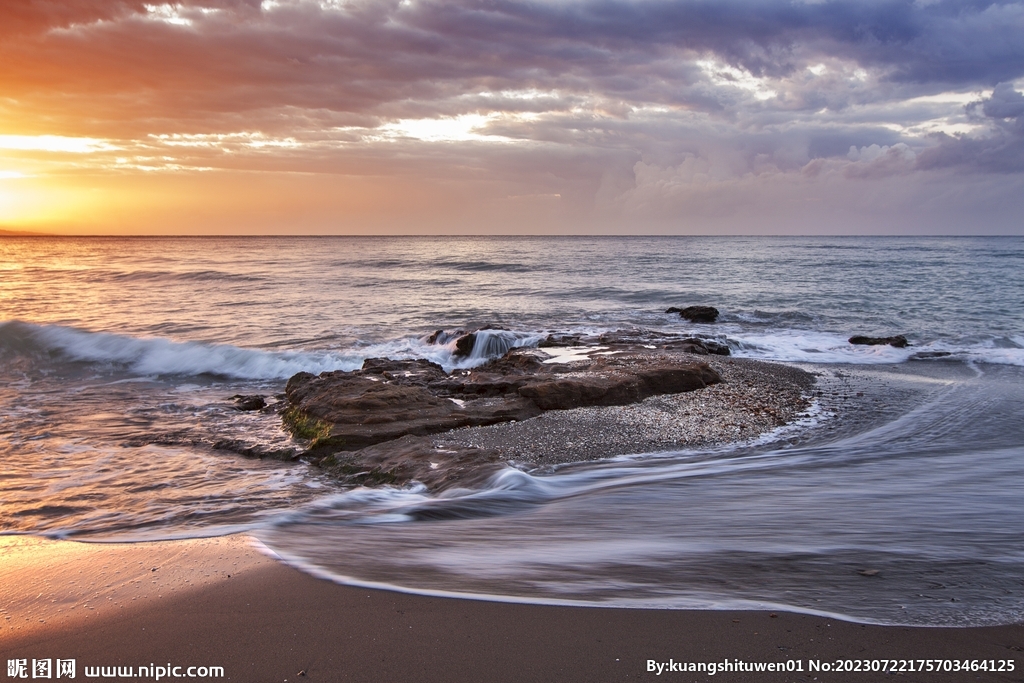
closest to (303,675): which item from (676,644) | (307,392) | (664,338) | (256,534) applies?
(676,644)

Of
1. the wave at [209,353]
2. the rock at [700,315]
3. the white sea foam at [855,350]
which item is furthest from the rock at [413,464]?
the rock at [700,315]

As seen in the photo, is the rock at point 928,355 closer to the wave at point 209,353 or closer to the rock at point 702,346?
the rock at point 702,346

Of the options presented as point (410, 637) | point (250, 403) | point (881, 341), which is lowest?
point (250, 403)

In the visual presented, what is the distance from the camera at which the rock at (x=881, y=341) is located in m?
15.0

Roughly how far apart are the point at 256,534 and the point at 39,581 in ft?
3.93

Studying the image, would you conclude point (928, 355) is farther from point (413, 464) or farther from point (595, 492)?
point (413, 464)

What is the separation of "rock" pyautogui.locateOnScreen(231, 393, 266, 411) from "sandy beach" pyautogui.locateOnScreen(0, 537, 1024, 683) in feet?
20.4

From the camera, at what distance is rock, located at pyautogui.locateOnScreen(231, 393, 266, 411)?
31.2ft

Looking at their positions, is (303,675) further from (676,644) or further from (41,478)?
(41,478)

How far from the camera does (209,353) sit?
1433 cm

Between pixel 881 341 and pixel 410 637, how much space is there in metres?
15.8

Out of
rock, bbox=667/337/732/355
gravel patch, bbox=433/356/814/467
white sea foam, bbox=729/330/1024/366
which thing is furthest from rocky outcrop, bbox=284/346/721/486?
white sea foam, bbox=729/330/1024/366

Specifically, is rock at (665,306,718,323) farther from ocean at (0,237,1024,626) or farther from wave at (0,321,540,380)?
wave at (0,321,540,380)

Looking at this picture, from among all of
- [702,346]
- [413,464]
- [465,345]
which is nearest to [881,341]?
[702,346]
